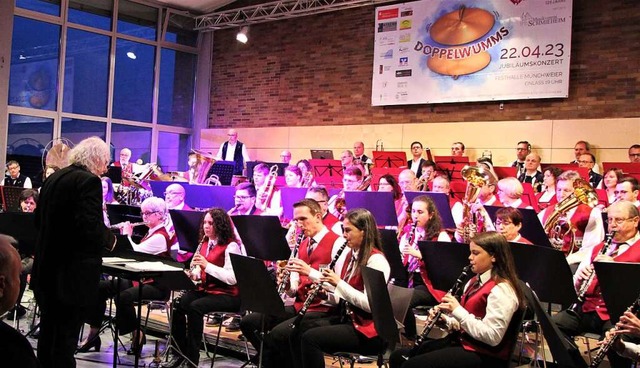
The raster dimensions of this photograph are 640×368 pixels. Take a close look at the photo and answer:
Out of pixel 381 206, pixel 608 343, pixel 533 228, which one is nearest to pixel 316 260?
pixel 381 206

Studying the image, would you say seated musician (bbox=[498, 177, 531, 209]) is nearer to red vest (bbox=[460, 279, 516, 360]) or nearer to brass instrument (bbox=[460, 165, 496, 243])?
brass instrument (bbox=[460, 165, 496, 243])

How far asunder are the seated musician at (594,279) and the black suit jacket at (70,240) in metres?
3.09

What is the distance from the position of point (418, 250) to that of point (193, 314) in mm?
1834

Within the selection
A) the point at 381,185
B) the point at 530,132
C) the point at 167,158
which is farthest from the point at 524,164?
the point at 167,158

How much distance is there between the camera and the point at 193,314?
216 inches

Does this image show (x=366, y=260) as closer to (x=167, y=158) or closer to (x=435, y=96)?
(x=435, y=96)

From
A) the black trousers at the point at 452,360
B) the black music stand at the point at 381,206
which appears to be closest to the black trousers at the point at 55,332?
the black trousers at the point at 452,360

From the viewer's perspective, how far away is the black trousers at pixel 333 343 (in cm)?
435

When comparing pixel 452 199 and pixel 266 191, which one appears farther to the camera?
pixel 266 191

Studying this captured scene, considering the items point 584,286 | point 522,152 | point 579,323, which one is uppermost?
point 522,152

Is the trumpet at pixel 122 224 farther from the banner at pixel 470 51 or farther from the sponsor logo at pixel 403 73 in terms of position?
the sponsor logo at pixel 403 73

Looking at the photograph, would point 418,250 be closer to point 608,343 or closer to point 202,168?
point 608,343

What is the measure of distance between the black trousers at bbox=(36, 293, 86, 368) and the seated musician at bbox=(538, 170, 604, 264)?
148 inches

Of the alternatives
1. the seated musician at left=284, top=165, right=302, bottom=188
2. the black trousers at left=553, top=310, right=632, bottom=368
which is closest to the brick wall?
the seated musician at left=284, top=165, right=302, bottom=188
